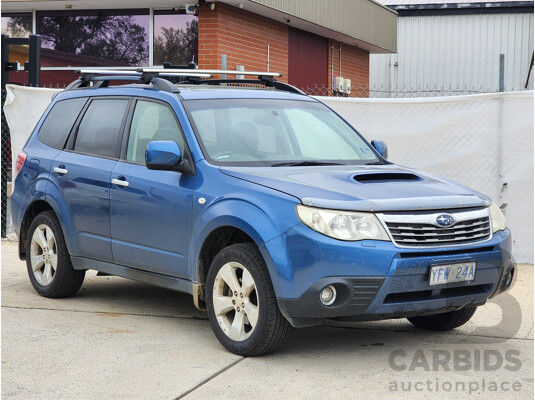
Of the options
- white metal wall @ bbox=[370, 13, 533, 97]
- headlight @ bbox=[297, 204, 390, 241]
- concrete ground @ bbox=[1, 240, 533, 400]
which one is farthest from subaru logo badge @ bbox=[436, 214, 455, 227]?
white metal wall @ bbox=[370, 13, 533, 97]

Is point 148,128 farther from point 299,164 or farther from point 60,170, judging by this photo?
point 299,164

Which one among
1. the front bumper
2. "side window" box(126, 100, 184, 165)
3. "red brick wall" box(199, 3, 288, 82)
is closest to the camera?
the front bumper

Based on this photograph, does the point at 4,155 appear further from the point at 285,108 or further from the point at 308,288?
the point at 308,288

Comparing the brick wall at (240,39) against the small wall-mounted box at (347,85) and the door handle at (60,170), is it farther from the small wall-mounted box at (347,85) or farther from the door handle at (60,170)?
the door handle at (60,170)

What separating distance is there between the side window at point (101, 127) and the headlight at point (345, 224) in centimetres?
237

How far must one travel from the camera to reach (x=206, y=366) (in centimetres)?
561

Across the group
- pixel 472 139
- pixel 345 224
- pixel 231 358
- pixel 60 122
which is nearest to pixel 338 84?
pixel 472 139

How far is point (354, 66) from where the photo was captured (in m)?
24.4

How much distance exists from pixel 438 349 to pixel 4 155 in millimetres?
7532

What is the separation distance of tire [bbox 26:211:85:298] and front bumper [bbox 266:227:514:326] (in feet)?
9.01

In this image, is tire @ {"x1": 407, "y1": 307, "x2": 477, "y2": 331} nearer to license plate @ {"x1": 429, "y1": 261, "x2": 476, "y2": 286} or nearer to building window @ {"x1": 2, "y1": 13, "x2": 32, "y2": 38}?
license plate @ {"x1": 429, "y1": 261, "x2": 476, "y2": 286}

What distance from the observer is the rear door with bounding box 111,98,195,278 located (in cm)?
631

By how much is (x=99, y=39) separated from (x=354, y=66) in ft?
31.5

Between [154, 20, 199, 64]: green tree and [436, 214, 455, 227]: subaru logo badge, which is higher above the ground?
[154, 20, 199, 64]: green tree
